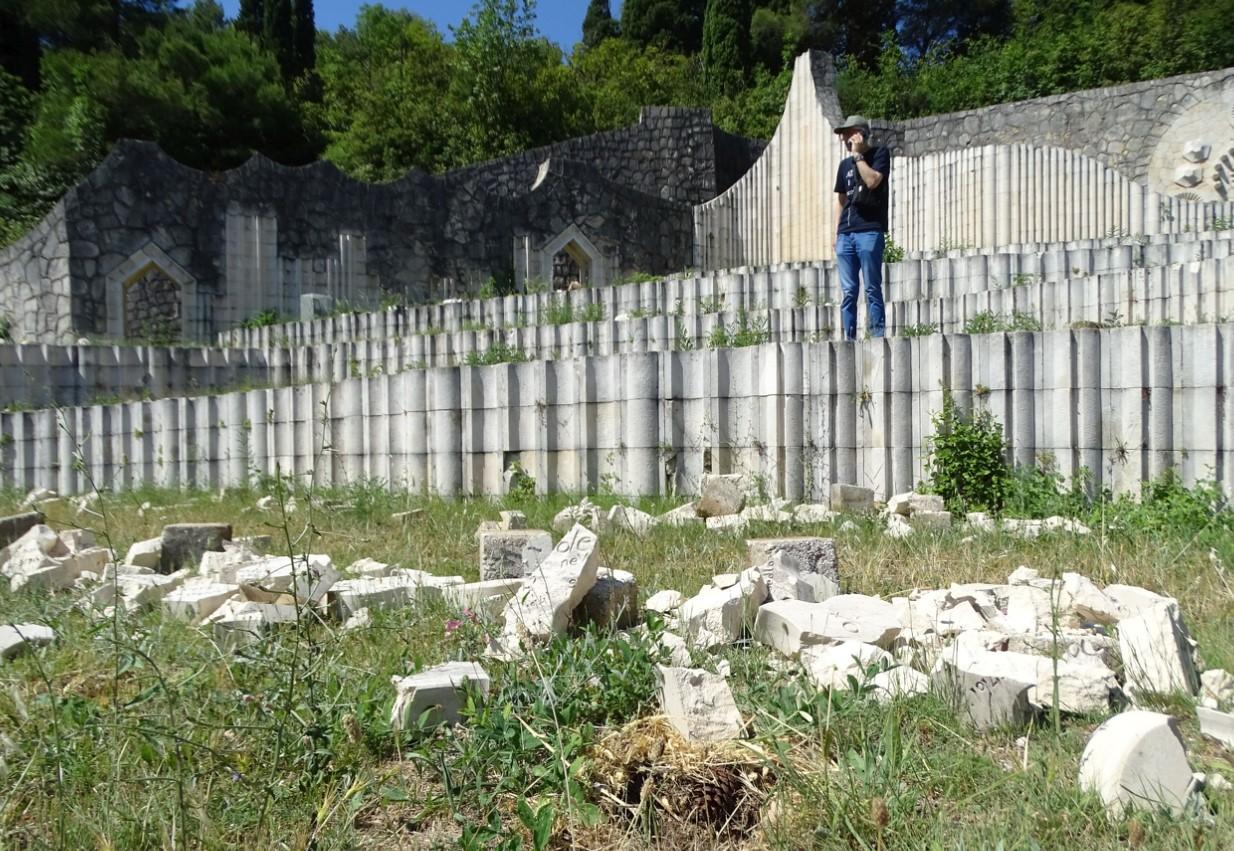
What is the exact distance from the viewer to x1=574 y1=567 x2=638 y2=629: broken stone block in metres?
3.17

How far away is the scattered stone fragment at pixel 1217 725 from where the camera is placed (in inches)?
86.2

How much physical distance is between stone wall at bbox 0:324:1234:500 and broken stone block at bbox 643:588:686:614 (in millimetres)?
2261

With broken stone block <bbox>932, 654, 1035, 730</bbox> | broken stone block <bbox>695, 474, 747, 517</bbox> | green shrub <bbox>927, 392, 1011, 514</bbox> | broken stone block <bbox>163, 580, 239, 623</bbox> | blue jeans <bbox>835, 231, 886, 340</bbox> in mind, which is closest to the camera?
broken stone block <bbox>932, 654, 1035, 730</bbox>

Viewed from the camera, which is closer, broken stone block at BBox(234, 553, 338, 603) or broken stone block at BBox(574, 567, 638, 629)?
broken stone block at BBox(574, 567, 638, 629)

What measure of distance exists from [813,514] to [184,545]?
323cm

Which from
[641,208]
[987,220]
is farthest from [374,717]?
[641,208]

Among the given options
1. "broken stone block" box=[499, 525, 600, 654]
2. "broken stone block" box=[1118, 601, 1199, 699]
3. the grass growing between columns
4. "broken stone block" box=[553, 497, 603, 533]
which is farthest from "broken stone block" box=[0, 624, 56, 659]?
"broken stone block" box=[1118, 601, 1199, 699]

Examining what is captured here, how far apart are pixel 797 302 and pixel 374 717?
10.1m

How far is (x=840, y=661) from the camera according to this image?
2.60m

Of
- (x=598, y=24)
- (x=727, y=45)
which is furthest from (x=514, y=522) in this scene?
(x=598, y=24)

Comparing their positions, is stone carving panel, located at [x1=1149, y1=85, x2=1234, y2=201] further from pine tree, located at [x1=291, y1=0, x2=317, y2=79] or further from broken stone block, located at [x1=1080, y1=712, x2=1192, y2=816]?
pine tree, located at [x1=291, y1=0, x2=317, y2=79]

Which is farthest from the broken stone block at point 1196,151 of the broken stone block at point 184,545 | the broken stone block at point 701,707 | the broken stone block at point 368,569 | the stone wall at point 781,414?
the broken stone block at point 701,707

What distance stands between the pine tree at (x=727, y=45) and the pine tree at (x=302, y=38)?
14.5m

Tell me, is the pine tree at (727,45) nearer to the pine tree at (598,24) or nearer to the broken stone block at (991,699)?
the pine tree at (598,24)
